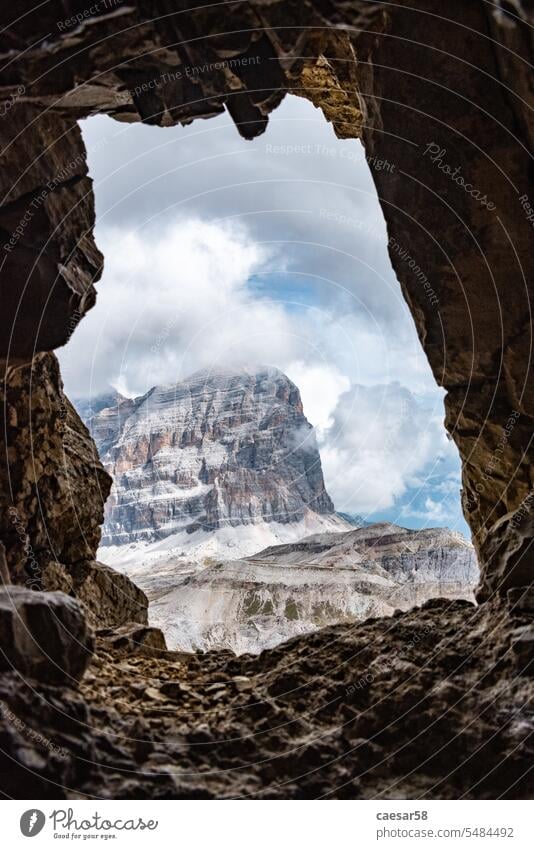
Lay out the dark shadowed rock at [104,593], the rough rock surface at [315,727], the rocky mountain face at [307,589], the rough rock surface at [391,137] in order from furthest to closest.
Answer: the rocky mountain face at [307,589]
the dark shadowed rock at [104,593]
the rough rock surface at [391,137]
the rough rock surface at [315,727]

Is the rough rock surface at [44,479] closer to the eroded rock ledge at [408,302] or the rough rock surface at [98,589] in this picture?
the eroded rock ledge at [408,302]

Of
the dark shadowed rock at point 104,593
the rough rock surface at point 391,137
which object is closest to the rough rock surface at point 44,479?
the dark shadowed rock at point 104,593

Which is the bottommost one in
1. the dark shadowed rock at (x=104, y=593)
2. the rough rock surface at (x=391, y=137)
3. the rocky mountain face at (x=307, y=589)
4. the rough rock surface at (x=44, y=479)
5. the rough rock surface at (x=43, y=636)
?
Result: the rocky mountain face at (x=307, y=589)

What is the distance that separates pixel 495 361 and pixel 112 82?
33.2 ft

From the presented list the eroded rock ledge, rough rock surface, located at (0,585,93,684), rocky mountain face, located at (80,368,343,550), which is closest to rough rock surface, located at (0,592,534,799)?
the eroded rock ledge

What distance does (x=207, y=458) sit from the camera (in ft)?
508

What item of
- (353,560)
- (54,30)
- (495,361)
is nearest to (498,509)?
(495,361)

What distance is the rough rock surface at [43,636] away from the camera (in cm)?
678

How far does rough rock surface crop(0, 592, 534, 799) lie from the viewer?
6500mm

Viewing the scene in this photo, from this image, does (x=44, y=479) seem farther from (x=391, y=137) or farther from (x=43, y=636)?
(x=391, y=137)

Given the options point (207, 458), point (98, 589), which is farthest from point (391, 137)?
point (207, 458)

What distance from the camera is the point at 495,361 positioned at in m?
11.3

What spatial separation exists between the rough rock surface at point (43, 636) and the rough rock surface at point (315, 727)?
28 cm

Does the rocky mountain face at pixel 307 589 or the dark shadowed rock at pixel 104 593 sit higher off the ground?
the dark shadowed rock at pixel 104 593
